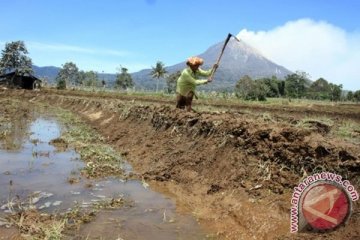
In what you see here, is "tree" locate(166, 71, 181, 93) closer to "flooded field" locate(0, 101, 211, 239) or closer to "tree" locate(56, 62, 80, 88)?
"tree" locate(56, 62, 80, 88)

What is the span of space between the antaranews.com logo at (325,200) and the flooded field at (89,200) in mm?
1853

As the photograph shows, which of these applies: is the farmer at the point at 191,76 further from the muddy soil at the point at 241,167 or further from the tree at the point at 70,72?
the tree at the point at 70,72

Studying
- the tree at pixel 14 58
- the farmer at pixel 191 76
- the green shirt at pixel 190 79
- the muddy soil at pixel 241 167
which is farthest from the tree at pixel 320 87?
the muddy soil at pixel 241 167

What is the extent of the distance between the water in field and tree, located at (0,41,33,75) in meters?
87.7

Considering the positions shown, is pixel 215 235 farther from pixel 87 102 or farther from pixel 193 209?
pixel 87 102

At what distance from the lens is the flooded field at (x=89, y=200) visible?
6.86 metres

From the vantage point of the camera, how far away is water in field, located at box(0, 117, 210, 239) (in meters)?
6.89

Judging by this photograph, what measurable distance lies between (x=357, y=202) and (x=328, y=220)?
2.09 feet

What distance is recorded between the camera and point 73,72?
15538 centimetres

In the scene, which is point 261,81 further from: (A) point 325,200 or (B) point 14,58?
(A) point 325,200

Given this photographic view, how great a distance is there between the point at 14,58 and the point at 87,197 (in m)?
94.1

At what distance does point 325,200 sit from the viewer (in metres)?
5.36

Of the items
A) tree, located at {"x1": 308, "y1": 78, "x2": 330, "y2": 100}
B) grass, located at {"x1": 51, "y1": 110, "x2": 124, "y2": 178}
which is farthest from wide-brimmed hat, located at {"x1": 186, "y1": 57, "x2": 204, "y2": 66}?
tree, located at {"x1": 308, "y1": 78, "x2": 330, "y2": 100}

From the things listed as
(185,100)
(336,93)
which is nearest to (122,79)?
(336,93)
